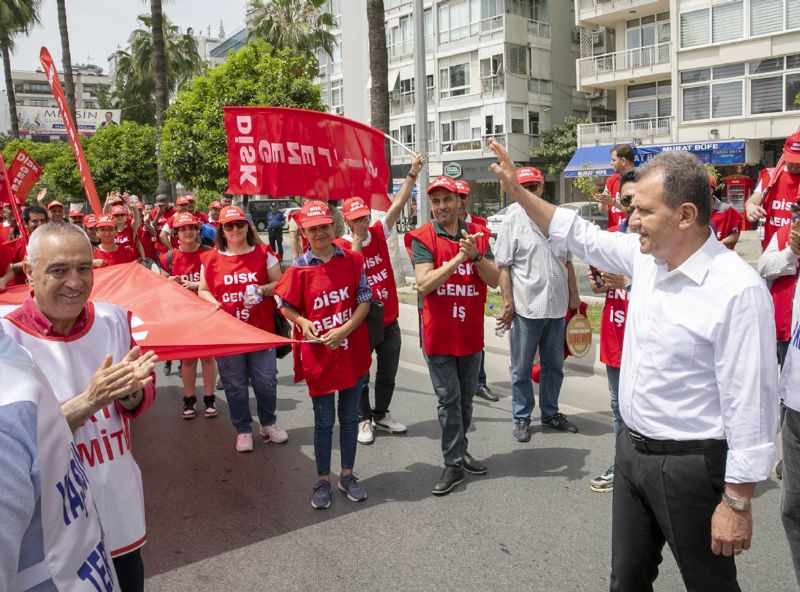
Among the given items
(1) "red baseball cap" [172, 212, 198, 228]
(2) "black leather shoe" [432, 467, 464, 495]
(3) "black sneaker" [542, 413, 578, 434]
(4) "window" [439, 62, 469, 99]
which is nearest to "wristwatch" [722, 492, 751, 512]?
(2) "black leather shoe" [432, 467, 464, 495]

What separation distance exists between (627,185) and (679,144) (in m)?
29.8

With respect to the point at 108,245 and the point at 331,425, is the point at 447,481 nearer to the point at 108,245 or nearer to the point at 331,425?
the point at 331,425

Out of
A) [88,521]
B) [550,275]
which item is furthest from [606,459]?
[88,521]

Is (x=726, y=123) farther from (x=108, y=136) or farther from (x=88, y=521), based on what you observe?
(x=88, y=521)

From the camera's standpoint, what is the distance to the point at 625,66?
34219 mm

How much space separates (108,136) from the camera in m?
34.1

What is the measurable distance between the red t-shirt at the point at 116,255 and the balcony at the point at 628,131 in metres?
28.7

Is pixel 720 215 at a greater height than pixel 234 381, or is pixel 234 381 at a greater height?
pixel 720 215

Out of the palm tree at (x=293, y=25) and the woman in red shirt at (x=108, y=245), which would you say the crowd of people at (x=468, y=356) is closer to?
the woman in red shirt at (x=108, y=245)

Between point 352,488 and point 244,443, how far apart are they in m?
1.41

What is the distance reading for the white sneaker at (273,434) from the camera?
5.98 meters

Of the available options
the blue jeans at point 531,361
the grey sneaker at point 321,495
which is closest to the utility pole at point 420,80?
the blue jeans at point 531,361

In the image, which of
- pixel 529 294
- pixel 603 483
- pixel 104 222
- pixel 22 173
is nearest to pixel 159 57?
pixel 22 173

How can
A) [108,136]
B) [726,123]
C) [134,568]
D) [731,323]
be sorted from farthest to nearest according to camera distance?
[108,136], [726,123], [134,568], [731,323]
